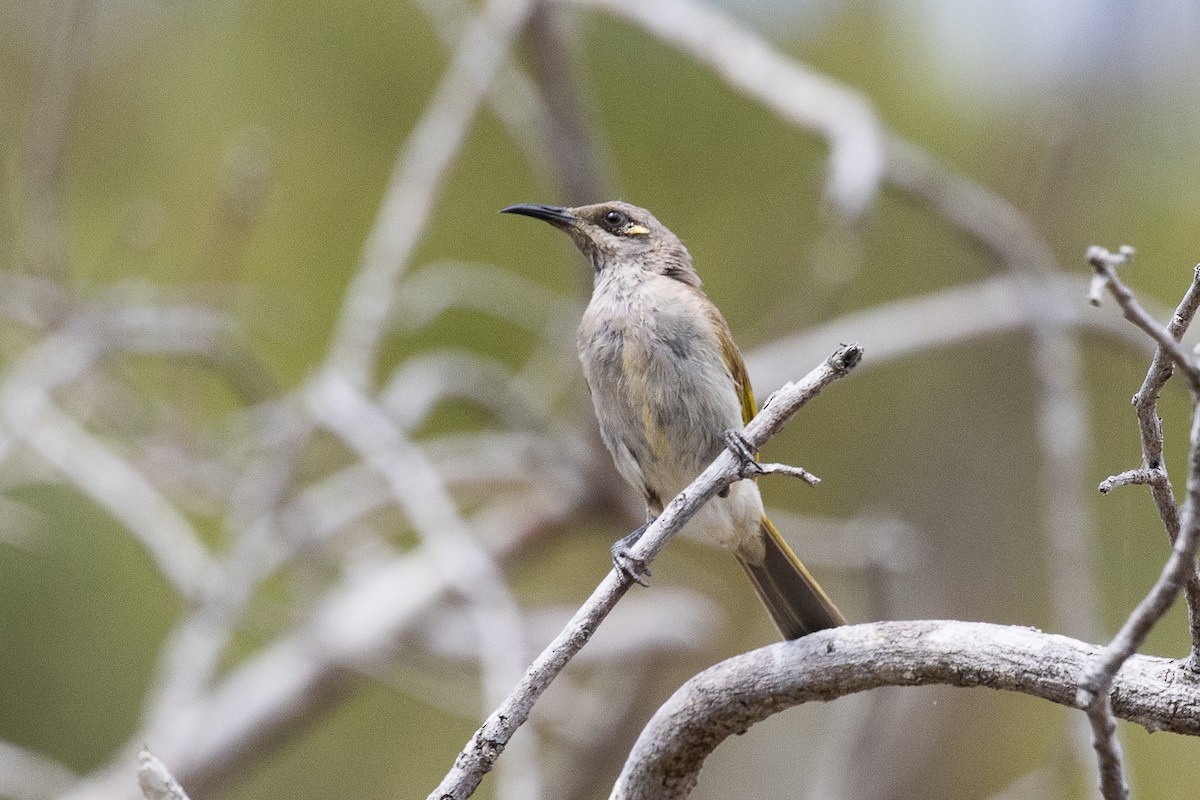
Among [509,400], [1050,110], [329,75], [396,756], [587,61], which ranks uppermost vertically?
[1050,110]

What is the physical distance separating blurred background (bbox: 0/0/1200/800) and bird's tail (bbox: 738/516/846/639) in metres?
1.14

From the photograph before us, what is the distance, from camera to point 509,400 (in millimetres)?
5355

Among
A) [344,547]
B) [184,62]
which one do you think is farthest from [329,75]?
[344,547]

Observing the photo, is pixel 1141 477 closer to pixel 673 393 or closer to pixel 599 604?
pixel 599 604

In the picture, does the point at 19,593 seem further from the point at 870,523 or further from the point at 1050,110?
the point at 1050,110

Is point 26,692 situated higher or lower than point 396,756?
lower

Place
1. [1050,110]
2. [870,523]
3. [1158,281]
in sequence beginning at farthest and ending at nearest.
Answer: [1050,110], [1158,281], [870,523]

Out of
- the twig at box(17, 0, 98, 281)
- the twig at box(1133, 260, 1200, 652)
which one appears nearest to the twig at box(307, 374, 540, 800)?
the twig at box(17, 0, 98, 281)

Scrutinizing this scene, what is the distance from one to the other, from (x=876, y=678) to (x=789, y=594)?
0.95m

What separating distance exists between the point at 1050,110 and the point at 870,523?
3249 millimetres

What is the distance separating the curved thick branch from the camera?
176cm

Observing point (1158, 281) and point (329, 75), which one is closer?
point (1158, 281)

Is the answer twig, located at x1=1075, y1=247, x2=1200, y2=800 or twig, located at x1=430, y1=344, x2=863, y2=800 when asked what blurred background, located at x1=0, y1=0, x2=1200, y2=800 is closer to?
twig, located at x1=430, y1=344, x2=863, y2=800

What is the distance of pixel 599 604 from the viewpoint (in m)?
1.91
